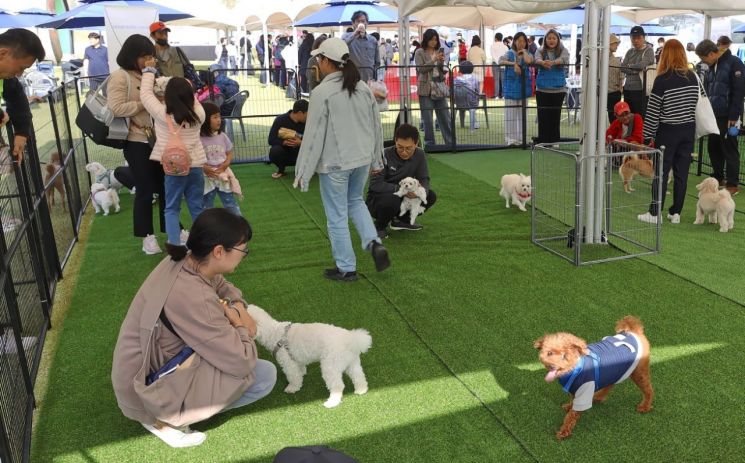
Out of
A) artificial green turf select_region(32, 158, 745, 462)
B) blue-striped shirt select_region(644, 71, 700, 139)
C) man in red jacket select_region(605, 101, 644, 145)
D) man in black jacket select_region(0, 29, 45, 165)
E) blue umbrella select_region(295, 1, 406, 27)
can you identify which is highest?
blue umbrella select_region(295, 1, 406, 27)

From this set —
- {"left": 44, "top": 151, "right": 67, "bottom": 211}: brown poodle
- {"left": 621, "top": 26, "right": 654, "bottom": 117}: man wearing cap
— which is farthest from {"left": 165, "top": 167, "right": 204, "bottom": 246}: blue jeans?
{"left": 621, "top": 26, "right": 654, "bottom": 117}: man wearing cap

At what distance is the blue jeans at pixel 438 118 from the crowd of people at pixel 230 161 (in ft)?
0.09

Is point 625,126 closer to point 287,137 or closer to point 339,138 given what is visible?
point 287,137

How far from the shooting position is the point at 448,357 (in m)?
3.75

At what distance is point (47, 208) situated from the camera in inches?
203

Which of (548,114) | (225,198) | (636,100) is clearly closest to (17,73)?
(225,198)

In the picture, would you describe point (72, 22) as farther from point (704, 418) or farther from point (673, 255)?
point (704, 418)

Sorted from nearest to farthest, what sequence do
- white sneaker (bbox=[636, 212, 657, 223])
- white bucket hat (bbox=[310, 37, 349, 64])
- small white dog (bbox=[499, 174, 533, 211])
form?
white bucket hat (bbox=[310, 37, 349, 64]), white sneaker (bbox=[636, 212, 657, 223]), small white dog (bbox=[499, 174, 533, 211])

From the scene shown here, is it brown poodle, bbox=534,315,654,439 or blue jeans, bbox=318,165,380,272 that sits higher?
blue jeans, bbox=318,165,380,272

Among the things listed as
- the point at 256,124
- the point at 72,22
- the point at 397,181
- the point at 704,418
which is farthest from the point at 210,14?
the point at 704,418

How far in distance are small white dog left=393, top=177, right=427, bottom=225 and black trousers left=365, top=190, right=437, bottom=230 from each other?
0.05 meters

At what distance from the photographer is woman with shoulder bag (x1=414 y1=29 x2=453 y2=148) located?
10.5 metres

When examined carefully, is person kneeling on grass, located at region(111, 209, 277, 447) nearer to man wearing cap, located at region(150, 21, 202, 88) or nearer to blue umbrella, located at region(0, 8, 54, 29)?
man wearing cap, located at region(150, 21, 202, 88)

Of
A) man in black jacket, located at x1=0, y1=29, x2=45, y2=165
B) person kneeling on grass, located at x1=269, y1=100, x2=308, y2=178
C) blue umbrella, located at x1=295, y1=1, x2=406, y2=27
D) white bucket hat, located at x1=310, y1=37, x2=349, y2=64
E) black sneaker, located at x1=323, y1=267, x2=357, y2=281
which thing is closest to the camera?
man in black jacket, located at x1=0, y1=29, x2=45, y2=165
